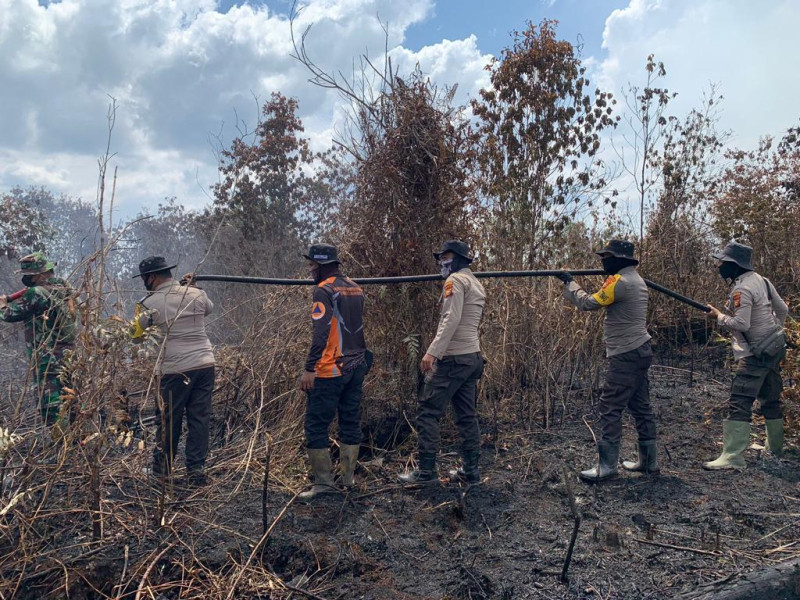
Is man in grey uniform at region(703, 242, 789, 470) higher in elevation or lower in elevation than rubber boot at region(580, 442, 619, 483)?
higher

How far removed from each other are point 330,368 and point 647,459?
2.83 metres

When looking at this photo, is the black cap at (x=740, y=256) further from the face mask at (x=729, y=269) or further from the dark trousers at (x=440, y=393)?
the dark trousers at (x=440, y=393)

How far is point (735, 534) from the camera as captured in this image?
3936 mm

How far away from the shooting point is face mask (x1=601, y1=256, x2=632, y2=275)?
16.4 ft

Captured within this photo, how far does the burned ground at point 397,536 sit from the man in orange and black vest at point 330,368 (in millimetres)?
283

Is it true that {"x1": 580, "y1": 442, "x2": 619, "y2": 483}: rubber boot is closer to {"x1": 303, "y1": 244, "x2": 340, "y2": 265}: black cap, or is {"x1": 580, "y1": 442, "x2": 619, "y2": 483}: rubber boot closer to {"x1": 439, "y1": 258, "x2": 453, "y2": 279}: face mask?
{"x1": 439, "y1": 258, "x2": 453, "y2": 279}: face mask

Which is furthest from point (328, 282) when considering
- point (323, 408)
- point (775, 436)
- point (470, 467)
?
point (775, 436)

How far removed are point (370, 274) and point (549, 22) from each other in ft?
17.3

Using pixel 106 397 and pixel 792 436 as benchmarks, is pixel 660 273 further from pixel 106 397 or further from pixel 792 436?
pixel 106 397

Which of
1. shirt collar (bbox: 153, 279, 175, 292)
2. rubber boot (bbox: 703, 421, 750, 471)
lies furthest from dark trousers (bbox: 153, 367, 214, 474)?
rubber boot (bbox: 703, 421, 750, 471)

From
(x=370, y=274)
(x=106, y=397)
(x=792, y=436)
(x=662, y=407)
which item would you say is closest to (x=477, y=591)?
(x=106, y=397)

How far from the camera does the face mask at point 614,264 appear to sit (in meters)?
4.99

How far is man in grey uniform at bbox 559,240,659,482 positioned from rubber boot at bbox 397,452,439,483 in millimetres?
1261

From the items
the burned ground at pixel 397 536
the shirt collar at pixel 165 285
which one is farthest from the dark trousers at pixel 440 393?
the shirt collar at pixel 165 285
